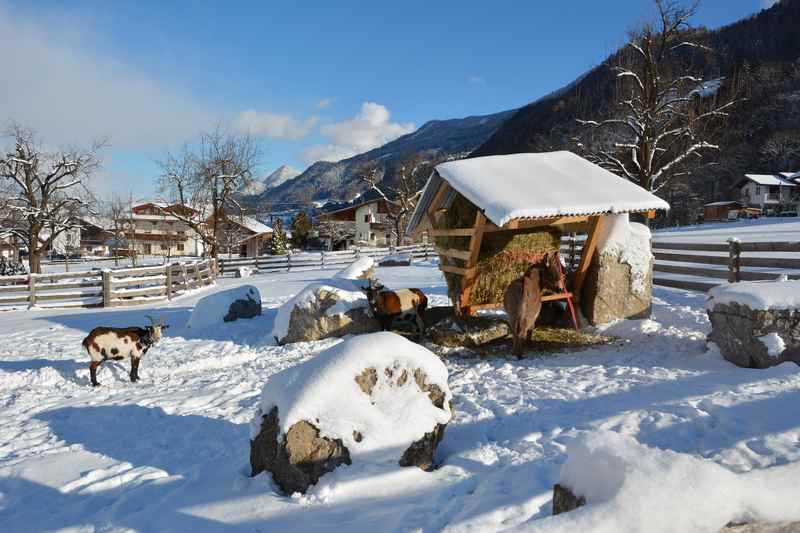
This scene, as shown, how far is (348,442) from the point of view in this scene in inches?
144

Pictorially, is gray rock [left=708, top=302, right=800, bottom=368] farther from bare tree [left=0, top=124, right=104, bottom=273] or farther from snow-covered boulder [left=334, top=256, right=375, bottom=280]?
bare tree [left=0, top=124, right=104, bottom=273]

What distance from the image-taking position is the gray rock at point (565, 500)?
1864 mm

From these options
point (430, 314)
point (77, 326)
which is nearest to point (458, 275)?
point (430, 314)

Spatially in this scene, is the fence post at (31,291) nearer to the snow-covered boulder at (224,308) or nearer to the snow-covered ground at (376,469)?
the snow-covered boulder at (224,308)

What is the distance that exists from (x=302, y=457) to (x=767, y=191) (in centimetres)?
6613

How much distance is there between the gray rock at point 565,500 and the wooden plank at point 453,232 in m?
6.88

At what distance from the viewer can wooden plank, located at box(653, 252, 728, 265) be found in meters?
11.2

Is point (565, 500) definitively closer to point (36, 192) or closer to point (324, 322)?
point (324, 322)

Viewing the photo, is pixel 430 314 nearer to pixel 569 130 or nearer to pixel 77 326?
pixel 77 326

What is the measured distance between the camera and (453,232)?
9.50m

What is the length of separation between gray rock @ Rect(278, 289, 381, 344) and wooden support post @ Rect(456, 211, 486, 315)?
6.17 feet

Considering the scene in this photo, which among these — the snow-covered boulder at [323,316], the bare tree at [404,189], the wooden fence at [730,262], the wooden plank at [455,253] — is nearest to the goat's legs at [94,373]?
Answer: the snow-covered boulder at [323,316]

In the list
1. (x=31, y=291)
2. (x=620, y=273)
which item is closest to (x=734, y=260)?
(x=620, y=273)

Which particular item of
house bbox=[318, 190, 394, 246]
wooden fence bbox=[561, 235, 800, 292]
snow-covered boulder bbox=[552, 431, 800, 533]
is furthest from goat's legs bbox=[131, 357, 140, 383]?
house bbox=[318, 190, 394, 246]
